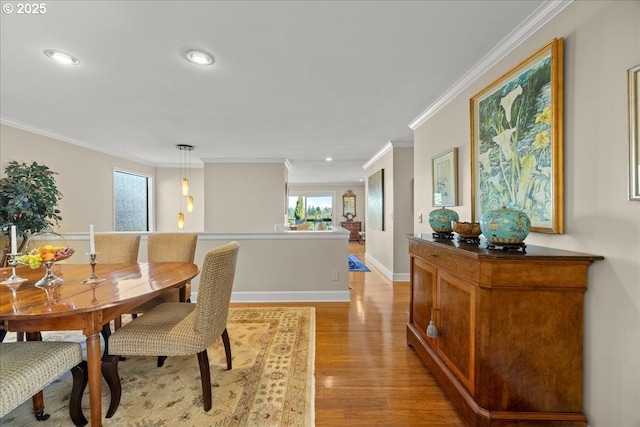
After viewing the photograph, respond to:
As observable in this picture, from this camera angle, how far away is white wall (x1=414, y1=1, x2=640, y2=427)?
1.15m

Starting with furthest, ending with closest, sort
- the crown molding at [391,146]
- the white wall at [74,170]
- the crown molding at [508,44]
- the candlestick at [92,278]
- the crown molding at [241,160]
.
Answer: the crown molding at [241,160]
the crown molding at [391,146]
the white wall at [74,170]
the candlestick at [92,278]
the crown molding at [508,44]

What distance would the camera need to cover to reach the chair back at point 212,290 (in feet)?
4.86

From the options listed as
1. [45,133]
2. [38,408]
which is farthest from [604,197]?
[45,133]

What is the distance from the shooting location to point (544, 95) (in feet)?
4.89

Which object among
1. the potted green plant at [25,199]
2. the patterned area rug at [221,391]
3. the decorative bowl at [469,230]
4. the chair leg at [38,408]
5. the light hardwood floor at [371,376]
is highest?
the potted green plant at [25,199]

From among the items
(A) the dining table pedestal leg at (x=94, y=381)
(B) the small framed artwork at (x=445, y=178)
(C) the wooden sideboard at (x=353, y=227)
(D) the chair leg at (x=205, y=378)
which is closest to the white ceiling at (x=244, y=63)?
(B) the small framed artwork at (x=445, y=178)

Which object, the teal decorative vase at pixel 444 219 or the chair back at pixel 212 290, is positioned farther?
the teal decorative vase at pixel 444 219

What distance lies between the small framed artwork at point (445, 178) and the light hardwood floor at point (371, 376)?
136 centimetres

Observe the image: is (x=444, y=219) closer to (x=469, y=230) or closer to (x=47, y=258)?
(x=469, y=230)

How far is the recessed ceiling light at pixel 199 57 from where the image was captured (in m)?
1.86

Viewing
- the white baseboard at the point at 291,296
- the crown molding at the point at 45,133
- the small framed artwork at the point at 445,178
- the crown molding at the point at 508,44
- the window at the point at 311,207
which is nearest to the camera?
the crown molding at the point at 508,44

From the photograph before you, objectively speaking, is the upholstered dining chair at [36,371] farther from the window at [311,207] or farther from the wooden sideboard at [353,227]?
the window at [311,207]

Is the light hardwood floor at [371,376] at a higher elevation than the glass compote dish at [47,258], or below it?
below

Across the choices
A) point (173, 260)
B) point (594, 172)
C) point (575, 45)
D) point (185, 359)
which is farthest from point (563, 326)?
point (173, 260)
